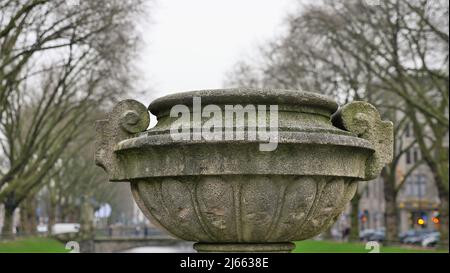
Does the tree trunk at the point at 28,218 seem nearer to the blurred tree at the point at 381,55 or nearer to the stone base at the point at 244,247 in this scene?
the blurred tree at the point at 381,55

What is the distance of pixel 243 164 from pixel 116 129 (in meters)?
1.37

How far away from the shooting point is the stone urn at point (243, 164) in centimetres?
516

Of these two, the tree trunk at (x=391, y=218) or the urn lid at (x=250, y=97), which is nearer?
the urn lid at (x=250, y=97)

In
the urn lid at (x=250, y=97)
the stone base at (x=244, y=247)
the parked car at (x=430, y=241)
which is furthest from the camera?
the parked car at (x=430, y=241)

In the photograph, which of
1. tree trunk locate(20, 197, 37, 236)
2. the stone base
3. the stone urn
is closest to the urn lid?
the stone urn

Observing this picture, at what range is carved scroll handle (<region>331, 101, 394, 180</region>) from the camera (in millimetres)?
5855

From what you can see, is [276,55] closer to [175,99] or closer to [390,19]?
[390,19]

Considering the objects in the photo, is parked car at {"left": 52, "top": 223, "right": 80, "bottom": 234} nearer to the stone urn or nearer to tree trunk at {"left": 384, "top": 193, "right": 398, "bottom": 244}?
tree trunk at {"left": 384, "top": 193, "right": 398, "bottom": 244}

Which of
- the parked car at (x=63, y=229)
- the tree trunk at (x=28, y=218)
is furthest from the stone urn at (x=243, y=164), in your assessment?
the parked car at (x=63, y=229)

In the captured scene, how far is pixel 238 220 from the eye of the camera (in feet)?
17.4

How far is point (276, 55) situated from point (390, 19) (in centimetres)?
1292

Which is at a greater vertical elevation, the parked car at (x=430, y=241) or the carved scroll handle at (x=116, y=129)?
the carved scroll handle at (x=116, y=129)
